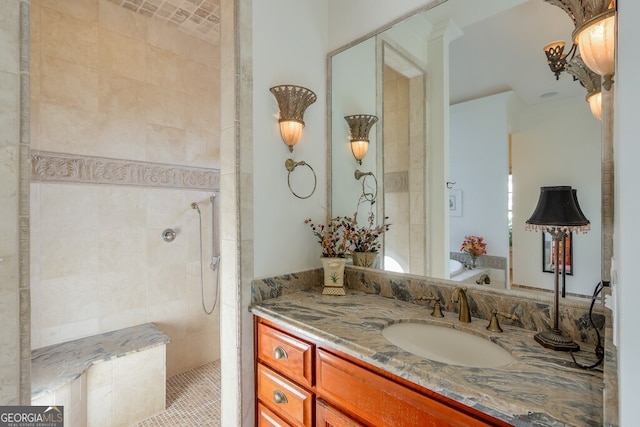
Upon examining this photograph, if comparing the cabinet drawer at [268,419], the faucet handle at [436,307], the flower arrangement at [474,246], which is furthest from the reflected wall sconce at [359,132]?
the cabinet drawer at [268,419]

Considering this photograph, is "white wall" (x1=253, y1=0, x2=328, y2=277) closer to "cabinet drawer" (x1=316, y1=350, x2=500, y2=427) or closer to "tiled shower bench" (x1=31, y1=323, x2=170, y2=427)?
"cabinet drawer" (x1=316, y1=350, x2=500, y2=427)

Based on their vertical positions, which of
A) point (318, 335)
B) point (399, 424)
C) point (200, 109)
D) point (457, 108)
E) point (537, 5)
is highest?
point (200, 109)

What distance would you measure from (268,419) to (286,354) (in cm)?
39

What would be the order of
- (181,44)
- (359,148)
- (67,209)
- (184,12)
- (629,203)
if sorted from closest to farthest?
1. (629,203)
2. (359,148)
3. (67,209)
4. (184,12)
5. (181,44)

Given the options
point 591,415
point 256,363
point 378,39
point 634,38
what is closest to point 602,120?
point 634,38

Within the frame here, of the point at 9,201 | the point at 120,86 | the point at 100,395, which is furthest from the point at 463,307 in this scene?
the point at 120,86

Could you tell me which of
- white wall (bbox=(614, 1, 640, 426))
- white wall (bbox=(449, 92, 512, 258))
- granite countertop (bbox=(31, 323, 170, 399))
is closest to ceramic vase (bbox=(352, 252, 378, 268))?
white wall (bbox=(449, 92, 512, 258))

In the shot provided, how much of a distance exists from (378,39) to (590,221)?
4.38 ft

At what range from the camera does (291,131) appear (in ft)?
5.13

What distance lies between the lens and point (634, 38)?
47 cm

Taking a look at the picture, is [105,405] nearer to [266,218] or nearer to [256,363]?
[256,363]

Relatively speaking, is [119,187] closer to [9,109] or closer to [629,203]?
[9,109]

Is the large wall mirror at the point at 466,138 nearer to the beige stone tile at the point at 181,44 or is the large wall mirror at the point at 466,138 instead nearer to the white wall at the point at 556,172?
the white wall at the point at 556,172

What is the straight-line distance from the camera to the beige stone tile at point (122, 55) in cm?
214
